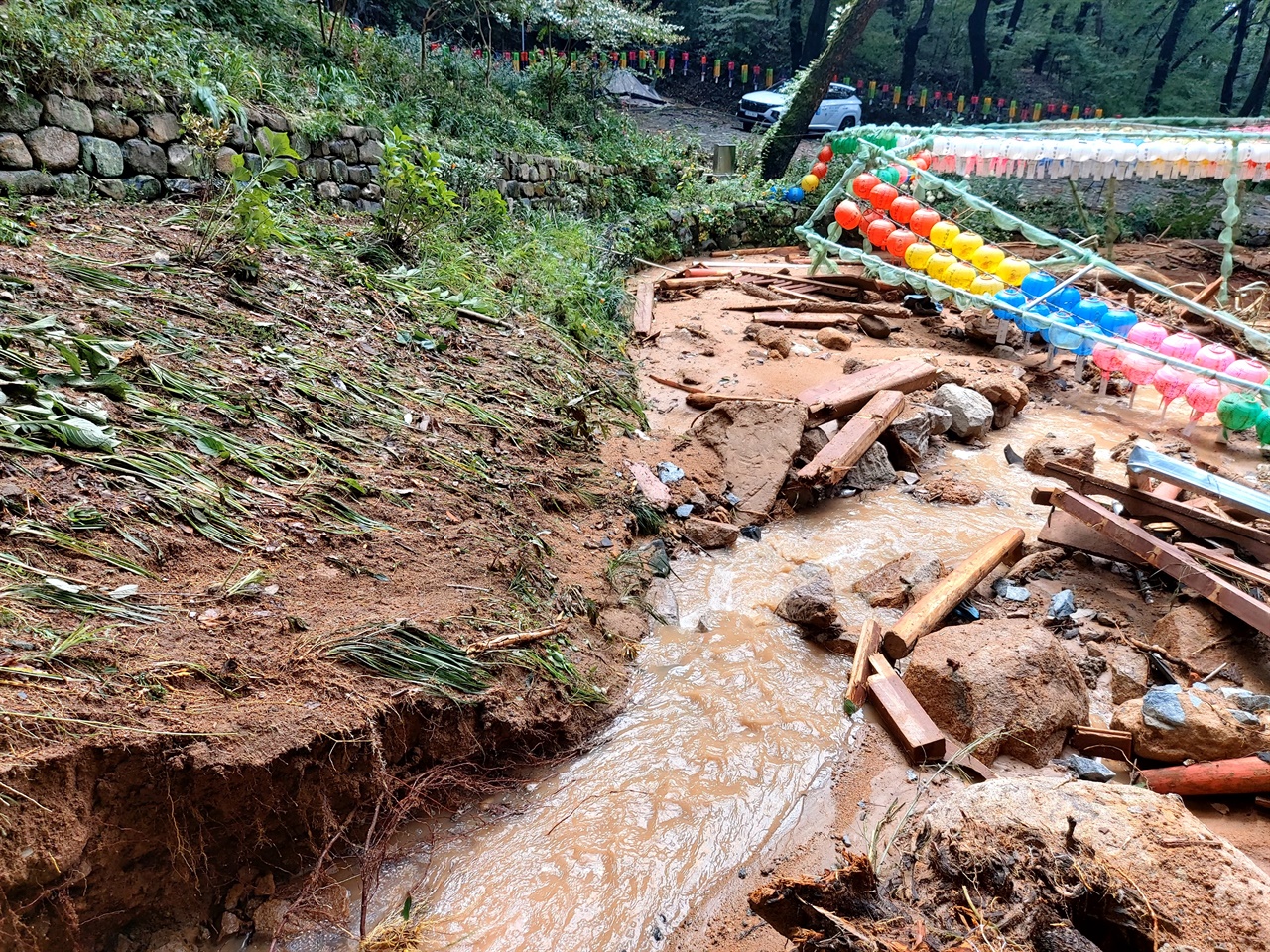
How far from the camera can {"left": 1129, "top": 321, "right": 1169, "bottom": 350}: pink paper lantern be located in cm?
748

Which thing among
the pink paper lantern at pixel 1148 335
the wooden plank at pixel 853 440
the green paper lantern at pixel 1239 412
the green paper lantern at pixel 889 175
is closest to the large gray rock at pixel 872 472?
the wooden plank at pixel 853 440

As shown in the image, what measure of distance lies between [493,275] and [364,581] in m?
4.65

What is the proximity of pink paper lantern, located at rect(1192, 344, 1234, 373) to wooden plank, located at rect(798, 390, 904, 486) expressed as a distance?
3.20 m

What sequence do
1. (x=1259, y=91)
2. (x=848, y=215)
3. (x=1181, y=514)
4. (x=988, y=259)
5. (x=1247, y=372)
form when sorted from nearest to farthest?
(x=1181, y=514)
(x=1247, y=372)
(x=988, y=259)
(x=848, y=215)
(x=1259, y=91)

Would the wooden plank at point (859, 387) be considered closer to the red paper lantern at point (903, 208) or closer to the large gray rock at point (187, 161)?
the red paper lantern at point (903, 208)

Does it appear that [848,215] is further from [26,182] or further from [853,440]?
[26,182]

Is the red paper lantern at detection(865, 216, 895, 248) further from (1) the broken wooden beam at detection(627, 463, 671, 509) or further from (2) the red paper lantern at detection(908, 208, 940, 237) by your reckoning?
(1) the broken wooden beam at detection(627, 463, 671, 509)

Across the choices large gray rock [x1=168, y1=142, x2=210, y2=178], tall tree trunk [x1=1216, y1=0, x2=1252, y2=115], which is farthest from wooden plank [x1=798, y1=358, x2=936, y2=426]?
tall tree trunk [x1=1216, y1=0, x2=1252, y2=115]

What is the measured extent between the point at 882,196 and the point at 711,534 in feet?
25.4

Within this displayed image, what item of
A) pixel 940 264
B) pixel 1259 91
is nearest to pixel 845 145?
pixel 940 264

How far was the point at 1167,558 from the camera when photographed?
13.2 feet

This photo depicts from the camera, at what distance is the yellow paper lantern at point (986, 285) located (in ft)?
28.3

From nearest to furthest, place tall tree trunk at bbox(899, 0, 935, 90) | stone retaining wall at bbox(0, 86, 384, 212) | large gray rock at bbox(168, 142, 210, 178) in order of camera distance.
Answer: stone retaining wall at bbox(0, 86, 384, 212) < large gray rock at bbox(168, 142, 210, 178) < tall tree trunk at bbox(899, 0, 935, 90)

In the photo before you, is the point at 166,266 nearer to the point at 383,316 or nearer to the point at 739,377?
the point at 383,316
